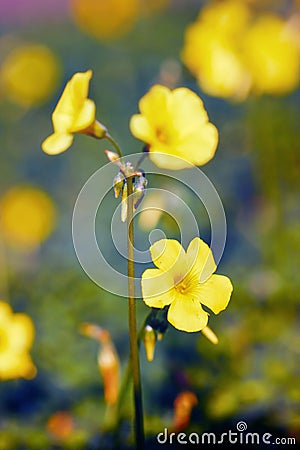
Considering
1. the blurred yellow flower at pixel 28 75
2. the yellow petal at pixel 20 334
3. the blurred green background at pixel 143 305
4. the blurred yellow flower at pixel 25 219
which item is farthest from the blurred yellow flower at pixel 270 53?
the blurred yellow flower at pixel 28 75

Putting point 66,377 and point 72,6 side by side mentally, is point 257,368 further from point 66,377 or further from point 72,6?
point 72,6

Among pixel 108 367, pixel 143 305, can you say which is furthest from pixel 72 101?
pixel 143 305

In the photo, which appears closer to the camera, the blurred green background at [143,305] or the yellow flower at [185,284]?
the yellow flower at [185,284]

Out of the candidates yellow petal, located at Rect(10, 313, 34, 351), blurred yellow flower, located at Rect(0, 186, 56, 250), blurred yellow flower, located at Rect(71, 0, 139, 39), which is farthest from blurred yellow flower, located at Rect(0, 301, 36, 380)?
blurred yellow flower, located at Rect(71, 0, 139, 39)

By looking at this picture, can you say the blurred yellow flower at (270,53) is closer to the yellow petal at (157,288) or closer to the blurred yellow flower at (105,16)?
A: the yellow petal at (157,288)

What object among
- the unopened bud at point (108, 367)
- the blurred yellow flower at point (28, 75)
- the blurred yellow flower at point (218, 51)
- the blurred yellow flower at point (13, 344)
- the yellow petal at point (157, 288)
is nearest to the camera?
the yellow petal at point (157, 288)

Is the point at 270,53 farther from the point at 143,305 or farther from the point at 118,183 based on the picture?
the point at 118,183
